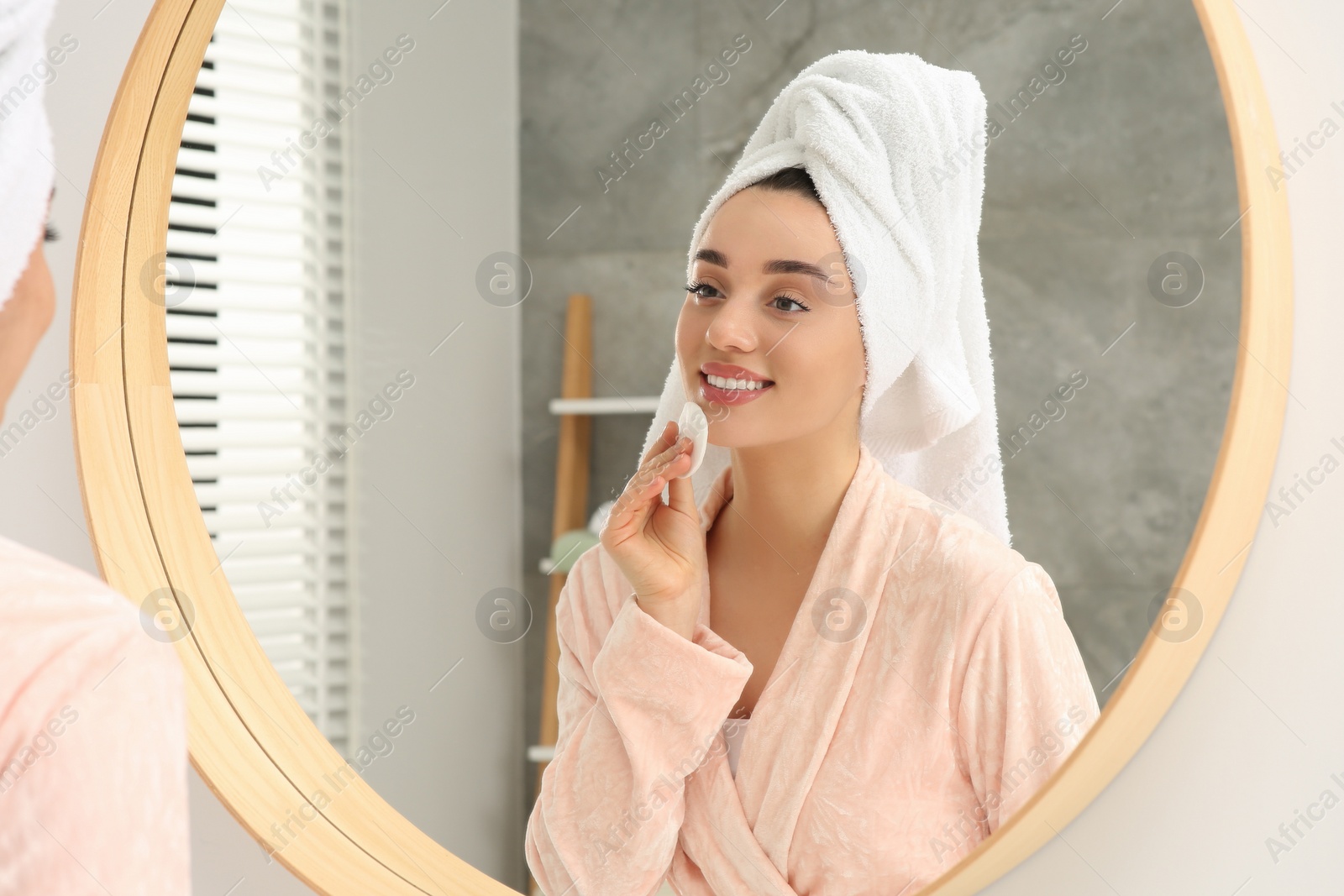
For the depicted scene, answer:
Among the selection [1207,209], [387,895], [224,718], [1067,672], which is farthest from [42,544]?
[1207,209]

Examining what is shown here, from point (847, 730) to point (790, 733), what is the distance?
28 millimetres

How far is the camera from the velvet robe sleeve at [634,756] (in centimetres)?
49

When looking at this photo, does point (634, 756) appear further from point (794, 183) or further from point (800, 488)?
point (794, 183)

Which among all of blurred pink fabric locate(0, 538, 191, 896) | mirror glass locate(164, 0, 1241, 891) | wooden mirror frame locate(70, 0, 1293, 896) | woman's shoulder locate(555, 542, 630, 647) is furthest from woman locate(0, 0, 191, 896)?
mirror glass locate(164, 0, 1241, 891)

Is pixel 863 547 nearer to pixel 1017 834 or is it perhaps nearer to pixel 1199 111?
pixel 1017 834

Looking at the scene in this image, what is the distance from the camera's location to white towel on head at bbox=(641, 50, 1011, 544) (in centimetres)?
49

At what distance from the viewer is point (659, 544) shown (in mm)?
522

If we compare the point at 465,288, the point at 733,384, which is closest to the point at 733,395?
the point at 733,384

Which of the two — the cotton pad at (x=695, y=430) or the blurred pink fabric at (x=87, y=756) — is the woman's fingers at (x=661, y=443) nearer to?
the cotton pad at (x=695, y=430)

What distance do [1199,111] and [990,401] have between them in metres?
0.46

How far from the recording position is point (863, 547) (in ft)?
1.63

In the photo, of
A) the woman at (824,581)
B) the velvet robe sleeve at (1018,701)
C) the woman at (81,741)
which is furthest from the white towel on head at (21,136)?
the velvet robe sleeve at (1018,701)

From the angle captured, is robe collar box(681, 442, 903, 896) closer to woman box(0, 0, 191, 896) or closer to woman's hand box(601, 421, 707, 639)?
woman's hand box(601, 421, 707, 639)

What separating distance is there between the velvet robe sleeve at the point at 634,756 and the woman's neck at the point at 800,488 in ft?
0.22
